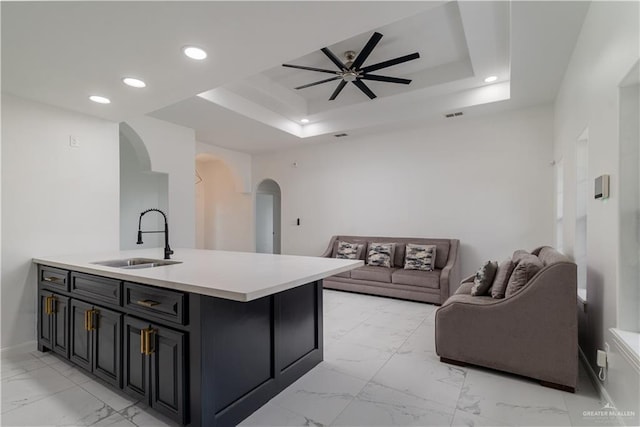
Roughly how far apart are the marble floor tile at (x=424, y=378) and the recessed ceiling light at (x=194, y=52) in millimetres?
2621

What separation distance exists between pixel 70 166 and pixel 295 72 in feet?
9.32

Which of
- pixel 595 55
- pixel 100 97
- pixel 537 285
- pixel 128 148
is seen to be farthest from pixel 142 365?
pixel 128 148

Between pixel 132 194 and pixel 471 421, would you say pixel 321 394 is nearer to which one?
pixel 471 421

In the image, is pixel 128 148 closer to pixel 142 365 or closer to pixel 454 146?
pixel 142 365

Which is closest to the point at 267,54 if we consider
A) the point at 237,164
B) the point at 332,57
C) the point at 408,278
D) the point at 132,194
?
the point at 332,57

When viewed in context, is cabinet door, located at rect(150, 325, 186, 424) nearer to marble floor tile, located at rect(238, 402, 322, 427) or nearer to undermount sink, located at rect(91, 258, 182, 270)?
marble floor tile, located at rect(238, 402, 322, 427)

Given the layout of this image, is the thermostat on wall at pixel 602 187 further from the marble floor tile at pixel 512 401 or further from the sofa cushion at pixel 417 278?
the sofa cushion at pixel 417 278

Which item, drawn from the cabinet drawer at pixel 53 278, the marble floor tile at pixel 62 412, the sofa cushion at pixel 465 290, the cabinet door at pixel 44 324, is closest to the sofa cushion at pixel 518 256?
the sofa cushion at pixel 465 290

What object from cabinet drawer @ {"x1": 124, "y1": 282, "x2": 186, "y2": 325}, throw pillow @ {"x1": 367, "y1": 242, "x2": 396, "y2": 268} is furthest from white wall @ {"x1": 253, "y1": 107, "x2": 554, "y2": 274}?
cabinet drawer @ {"x1": 124, "y1": 282, "x2": 186, "y2": 325}

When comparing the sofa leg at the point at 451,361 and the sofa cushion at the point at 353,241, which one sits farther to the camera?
the sofa cushion at the point at 353,241

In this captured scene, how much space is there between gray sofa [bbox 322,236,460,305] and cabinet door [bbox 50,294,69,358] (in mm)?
3531

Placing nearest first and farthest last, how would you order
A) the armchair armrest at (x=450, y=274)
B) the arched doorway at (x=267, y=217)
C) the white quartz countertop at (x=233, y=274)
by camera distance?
the white quartz countertop at (x=233, y=274)
the armchair armrest at (x=450, y=274)
the arched doorway at (x=267, y=217)

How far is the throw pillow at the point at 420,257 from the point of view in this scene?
465 centimetres

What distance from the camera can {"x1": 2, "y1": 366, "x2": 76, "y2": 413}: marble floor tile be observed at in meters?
2.06
